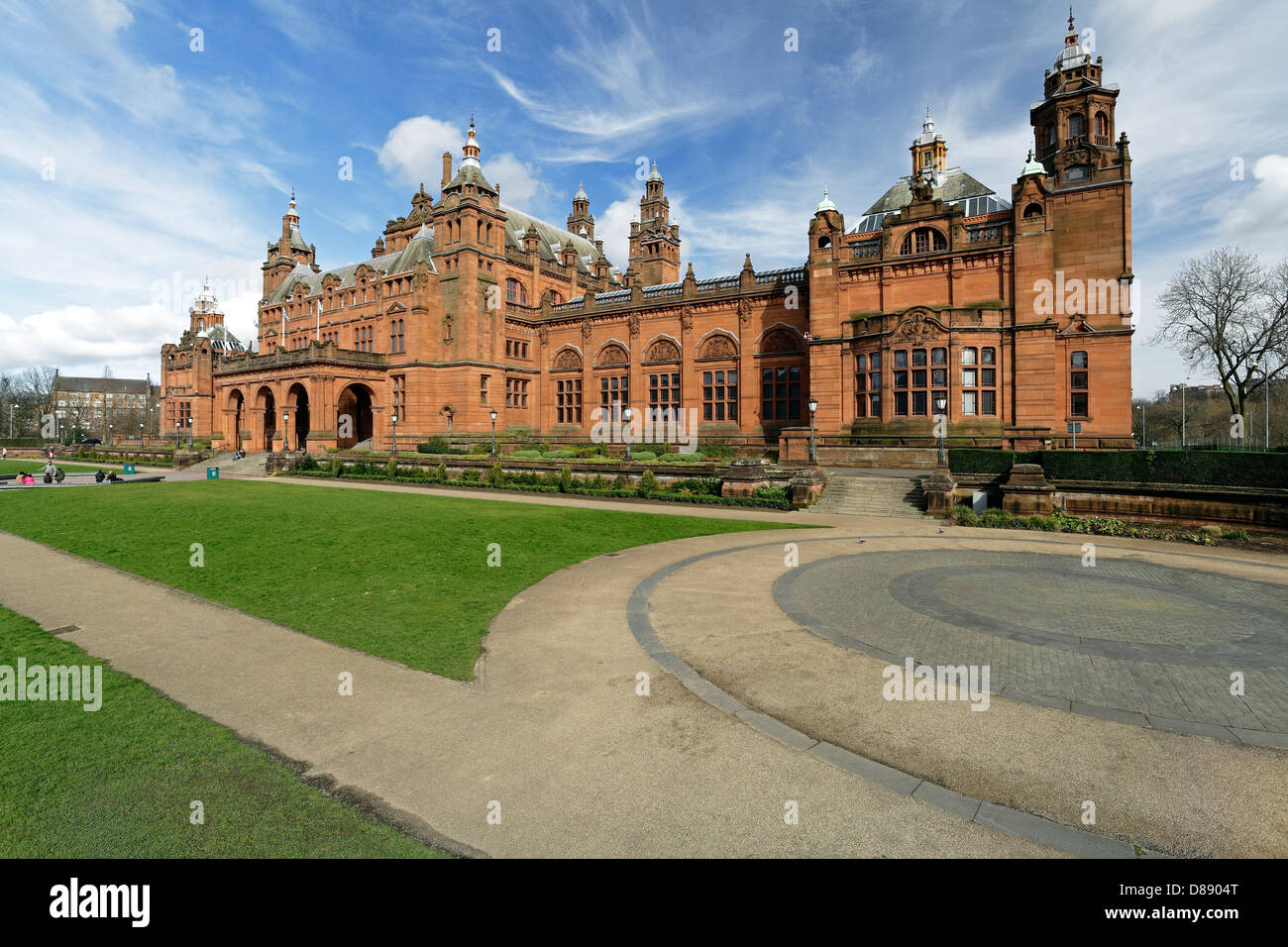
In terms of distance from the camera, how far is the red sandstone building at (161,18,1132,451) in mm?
30156

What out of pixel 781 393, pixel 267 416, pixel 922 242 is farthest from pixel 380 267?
pixel 922 242

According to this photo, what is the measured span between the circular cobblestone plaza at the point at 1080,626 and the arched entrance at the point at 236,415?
60041 millimetres

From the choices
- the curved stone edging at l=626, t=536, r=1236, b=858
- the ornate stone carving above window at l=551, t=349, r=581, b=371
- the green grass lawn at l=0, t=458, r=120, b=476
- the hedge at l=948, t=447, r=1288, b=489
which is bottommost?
the curved stone edging at l=626, t=536, r=1236, b=858

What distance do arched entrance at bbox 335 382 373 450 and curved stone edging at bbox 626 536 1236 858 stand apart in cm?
4820

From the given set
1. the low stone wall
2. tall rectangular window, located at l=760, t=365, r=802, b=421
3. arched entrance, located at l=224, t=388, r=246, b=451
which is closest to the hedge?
the low stone wall

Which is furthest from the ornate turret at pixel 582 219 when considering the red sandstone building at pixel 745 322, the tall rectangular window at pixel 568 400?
the tall rectangular window at pixel 568 400

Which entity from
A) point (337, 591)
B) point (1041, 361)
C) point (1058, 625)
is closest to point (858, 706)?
point (1058, 625)

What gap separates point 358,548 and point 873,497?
18.7 m

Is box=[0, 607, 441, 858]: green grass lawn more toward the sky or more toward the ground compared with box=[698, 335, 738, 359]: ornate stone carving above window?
more toward the ground

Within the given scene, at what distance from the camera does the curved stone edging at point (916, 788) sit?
374 cm

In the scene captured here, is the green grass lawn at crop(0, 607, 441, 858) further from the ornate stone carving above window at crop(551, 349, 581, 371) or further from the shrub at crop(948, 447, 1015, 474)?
the ornate stone carving above window at crop(551, 349, 581, 371)
